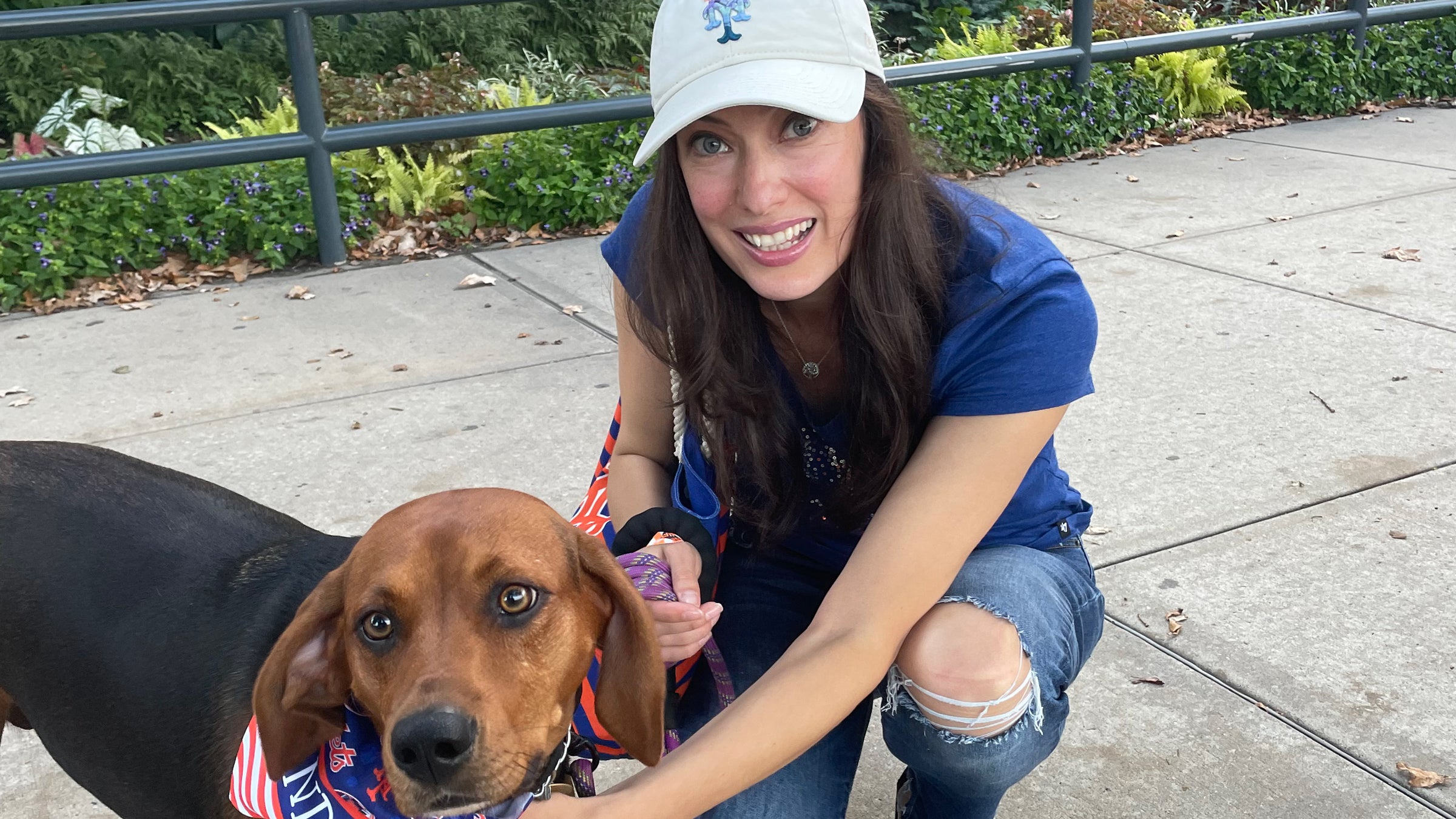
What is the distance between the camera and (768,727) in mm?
2205

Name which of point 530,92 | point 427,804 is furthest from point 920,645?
point 530,92

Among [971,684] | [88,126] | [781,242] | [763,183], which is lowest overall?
[88,126]

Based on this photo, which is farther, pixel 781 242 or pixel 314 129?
pixel 314 129

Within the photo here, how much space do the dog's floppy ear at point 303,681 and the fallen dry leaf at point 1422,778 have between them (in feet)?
7.37

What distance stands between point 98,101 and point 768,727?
851cm

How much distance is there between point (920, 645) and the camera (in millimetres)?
2465

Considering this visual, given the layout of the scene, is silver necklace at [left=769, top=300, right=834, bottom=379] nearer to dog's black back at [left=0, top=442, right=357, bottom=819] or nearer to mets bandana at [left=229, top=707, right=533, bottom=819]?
dog's black back at [left=0, top=442, right=357, bottom=819]

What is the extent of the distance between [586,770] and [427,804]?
43 centimetres

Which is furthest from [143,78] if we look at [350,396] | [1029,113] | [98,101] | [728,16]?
[728,16]

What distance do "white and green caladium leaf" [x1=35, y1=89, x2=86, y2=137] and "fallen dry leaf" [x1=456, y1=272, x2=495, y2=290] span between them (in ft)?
11.4

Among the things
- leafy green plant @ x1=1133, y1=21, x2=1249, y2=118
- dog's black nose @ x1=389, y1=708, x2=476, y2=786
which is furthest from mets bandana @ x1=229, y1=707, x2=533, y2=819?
leafy green plant @ x1=1133, y1=21, x2=1249, y2=118

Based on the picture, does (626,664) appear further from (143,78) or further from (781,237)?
(143,78)

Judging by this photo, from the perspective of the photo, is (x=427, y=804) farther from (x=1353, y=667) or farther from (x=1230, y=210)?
(x=1230, y=210)

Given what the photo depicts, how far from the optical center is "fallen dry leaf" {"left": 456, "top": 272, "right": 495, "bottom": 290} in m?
6.57
